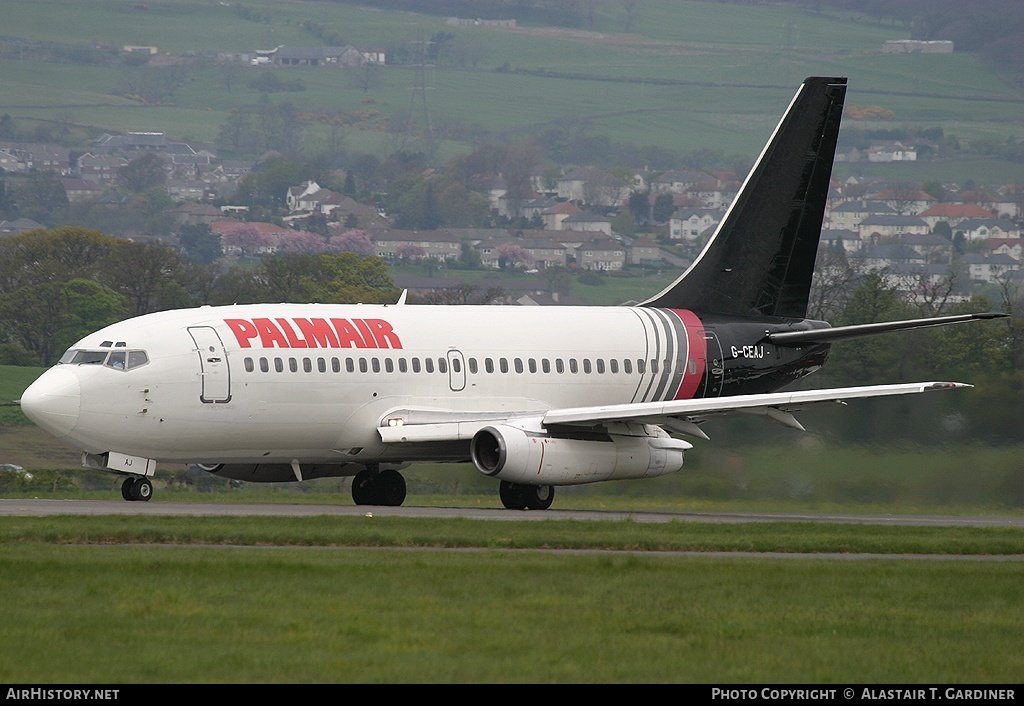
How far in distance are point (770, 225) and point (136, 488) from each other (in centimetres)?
1613

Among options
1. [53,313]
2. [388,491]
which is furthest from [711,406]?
[53,313]

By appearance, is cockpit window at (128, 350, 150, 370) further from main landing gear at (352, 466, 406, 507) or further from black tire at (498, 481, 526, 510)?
black tire at (498, 481, 526, 510)

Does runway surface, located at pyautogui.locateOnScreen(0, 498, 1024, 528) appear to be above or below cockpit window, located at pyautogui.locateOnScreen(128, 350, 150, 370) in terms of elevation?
below

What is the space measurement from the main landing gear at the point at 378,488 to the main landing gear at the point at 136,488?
4985mm

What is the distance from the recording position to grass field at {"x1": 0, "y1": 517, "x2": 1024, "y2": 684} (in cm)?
1527

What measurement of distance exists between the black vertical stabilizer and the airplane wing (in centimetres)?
611

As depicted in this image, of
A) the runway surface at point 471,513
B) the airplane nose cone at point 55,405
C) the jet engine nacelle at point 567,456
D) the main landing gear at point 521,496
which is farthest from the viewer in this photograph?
the main landing gear at point 521,496

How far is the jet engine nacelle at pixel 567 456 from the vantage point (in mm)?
34781

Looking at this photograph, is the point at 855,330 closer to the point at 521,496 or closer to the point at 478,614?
the point at 521,496

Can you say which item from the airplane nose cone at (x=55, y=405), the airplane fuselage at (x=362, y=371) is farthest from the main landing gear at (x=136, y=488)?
the airplane nose cone at (x=55, y=405)

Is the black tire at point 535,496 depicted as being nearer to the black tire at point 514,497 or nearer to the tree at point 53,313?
the black tire at point 514,497

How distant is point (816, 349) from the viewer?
42000mm

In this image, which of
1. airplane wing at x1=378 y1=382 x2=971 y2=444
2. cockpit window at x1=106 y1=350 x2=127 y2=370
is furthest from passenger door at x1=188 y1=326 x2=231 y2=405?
airplane wing at x1=378 y1=382 x2=971 y2=444

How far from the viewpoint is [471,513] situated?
33.4 m
